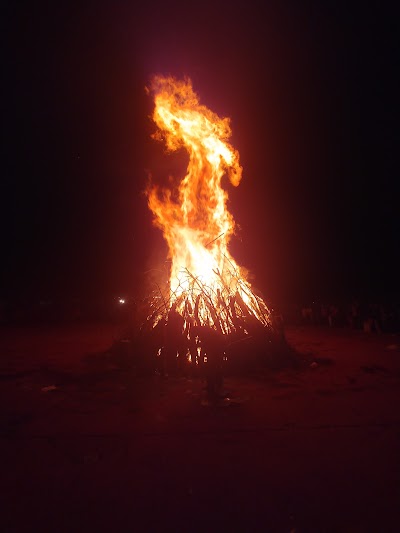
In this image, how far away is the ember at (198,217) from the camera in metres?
9.13

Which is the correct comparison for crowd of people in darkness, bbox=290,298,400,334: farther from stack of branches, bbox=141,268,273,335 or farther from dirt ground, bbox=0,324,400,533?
dirt ground, bbox=0,324,400,533

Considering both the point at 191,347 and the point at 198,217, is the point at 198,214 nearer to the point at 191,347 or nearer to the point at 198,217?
the point at 198,217

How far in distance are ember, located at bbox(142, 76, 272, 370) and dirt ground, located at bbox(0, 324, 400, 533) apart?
2036 mm

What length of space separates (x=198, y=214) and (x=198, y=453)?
6.30 m

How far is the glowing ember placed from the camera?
9.16 m

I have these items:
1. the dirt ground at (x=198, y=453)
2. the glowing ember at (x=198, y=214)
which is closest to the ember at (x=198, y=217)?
the glowing ember at (x=198, y=214)

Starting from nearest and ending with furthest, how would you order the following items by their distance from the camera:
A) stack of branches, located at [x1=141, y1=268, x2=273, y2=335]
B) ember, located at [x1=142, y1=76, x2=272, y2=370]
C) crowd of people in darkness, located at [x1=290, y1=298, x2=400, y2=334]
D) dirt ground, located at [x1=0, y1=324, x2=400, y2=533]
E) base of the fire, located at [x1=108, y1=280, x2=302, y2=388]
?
dirt ground, located at [x1=0, y1=324, x2=400, y2=533]
base of the fire, located at [x1=108, y1=280, x2=302, y2=388]
stack of branches, located at [x1=141, y1=268, x2=273, y2=335]
ember, located at [x1=142, y1=76, x2=272, y2=370]
crowd of people in darkness, located at [x1=290, y1=298, x2=400, y2=334]

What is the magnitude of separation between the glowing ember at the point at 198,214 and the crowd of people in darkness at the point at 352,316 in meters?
5.37

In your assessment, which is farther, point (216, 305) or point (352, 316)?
point (352, 316)

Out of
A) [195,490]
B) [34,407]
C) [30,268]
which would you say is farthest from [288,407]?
[30,268]

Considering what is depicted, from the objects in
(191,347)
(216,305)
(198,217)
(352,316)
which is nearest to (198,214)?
(198,217)

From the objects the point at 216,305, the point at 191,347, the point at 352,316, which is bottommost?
the point at 191,347

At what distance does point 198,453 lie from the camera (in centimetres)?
412

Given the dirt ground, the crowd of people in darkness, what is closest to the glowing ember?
the dirt ground
